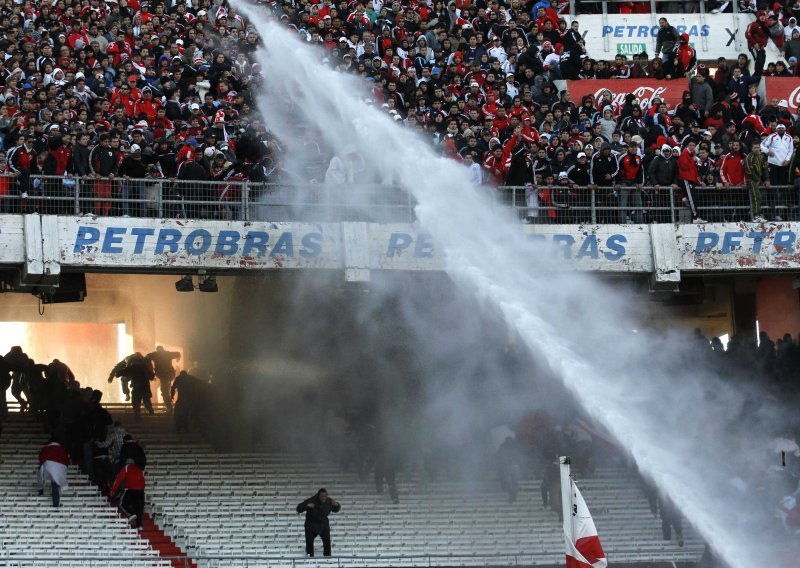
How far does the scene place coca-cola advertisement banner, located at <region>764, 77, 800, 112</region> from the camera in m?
31.1

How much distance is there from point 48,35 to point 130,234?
5.46 metres

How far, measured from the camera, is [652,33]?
3425 cm

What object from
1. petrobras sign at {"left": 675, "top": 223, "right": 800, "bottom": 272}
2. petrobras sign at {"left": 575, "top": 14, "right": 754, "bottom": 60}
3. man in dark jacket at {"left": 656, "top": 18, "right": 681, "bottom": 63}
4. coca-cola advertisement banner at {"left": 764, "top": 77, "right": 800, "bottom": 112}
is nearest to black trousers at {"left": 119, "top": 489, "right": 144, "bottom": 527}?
petrobras sign at {"left": 675, "top": 223, "right": 800, "bottom": 272}

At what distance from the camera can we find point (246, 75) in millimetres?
27703

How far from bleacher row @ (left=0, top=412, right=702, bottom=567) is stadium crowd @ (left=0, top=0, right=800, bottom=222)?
4.43 meters

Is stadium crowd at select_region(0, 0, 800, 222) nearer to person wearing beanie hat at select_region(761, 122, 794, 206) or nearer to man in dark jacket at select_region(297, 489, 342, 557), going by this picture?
person wearing beanie hat at select_region(761, 122, 794, 206)

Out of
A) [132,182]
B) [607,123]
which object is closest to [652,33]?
[607,123]

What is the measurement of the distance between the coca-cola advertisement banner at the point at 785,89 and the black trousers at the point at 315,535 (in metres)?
13.0

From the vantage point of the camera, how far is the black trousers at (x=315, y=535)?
77.0 feet

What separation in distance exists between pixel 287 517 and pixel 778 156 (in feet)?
31.2

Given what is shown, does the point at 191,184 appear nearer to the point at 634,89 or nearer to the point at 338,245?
the point at 338,245

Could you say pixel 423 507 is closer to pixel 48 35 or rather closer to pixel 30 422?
pixel 30 422

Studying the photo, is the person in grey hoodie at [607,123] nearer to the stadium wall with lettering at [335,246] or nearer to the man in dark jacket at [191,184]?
the stadium wall with lettering at [335,246]

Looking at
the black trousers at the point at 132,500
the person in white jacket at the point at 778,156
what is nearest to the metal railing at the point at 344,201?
the person in white jacket at the point at 778,156
